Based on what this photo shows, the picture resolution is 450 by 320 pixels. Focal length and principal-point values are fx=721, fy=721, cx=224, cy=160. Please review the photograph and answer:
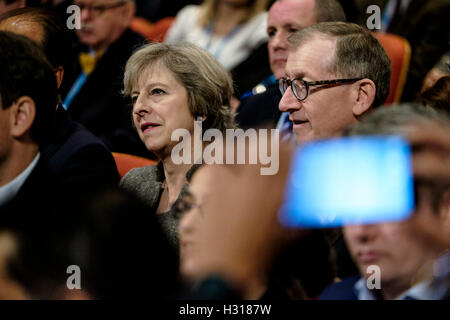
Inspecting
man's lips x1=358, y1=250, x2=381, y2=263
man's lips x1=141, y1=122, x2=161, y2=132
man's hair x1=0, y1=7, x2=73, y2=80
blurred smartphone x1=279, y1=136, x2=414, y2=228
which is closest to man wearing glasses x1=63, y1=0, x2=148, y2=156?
man's hair x1=0, y1=7, x2=73, y2=80

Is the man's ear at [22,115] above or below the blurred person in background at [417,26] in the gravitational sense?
below

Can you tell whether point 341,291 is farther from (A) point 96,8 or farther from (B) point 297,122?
(A) point 96,8

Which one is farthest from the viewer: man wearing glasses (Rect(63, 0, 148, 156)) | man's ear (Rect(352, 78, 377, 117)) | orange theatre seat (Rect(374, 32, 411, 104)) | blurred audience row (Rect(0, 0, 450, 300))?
man wearing glasses (Rect(63, 0, 148, 156))

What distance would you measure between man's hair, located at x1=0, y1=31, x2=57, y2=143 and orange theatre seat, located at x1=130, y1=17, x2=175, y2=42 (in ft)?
5.98

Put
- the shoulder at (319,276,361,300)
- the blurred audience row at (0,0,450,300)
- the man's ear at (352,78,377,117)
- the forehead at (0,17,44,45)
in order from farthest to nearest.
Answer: the forehead at (0,17,44,45) → the man's ear at (352,78,377,117) → the shoulder at (319,276,361,300) → the blurred audience row at (0,0,450,300)

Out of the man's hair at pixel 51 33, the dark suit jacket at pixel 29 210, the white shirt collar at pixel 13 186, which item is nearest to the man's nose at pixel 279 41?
the man's hair at pixel 51 33

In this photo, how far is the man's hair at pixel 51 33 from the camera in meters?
2.32

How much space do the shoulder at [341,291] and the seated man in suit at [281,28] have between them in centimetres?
119

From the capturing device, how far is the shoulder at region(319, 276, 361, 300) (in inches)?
53.2

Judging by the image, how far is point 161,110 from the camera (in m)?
2.17

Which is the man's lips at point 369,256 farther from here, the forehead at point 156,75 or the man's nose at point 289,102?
the forehead at point 156,75

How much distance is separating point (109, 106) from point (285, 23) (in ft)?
2.64

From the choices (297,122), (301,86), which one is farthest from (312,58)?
(297,122)

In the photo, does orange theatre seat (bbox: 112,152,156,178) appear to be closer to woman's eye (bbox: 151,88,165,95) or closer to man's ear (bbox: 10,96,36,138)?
woman's eye (bbox: 151,88,165,95)
